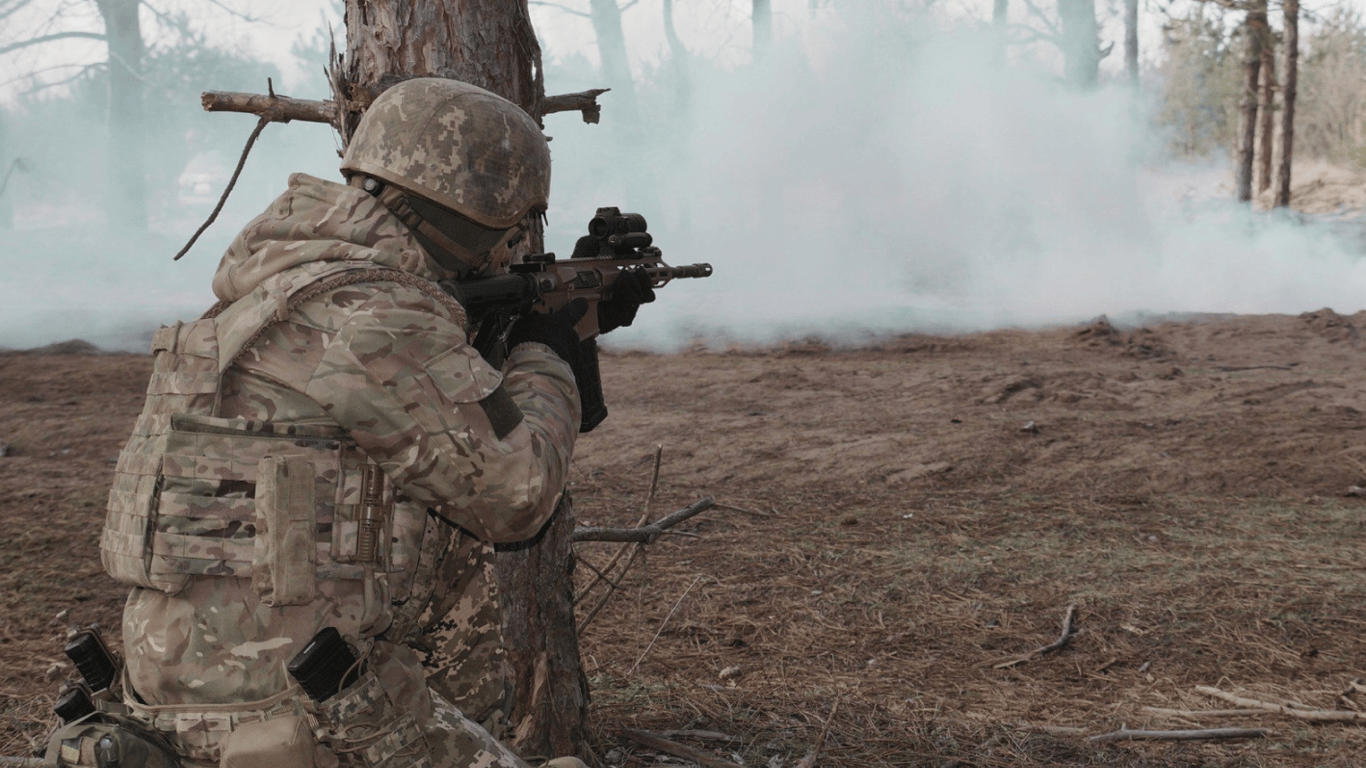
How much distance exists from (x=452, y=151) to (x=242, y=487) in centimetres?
72

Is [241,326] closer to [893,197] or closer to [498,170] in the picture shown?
[498,170]

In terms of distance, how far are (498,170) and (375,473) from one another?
628 mm

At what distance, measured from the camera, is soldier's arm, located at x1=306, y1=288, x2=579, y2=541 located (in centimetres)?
180

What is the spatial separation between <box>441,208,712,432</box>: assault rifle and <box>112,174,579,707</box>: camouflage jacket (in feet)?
0.84

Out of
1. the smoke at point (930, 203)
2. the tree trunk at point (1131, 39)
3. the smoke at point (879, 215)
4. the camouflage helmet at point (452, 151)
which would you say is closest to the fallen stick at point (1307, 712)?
the camouflage helmet at point (452, 151)

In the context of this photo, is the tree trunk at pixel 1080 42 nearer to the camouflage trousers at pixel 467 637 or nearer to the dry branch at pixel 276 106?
the dry branch at pixel 276 106

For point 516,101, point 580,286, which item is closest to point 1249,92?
point 516,101

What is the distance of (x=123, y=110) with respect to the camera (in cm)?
1947

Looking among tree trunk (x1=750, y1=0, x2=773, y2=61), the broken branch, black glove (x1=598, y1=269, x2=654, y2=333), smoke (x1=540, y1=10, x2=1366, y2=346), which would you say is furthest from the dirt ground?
tree trunk (x1=750, y1=0, x2=773, y2=61)

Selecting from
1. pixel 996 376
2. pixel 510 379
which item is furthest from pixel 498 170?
pixel 996 376

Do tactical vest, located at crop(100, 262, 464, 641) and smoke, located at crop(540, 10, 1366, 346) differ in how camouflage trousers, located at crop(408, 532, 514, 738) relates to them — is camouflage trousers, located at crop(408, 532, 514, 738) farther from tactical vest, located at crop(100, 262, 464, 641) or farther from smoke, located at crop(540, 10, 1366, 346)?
smoke, located at crop(540, 10, 1366, 346)

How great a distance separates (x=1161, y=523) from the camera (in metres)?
5.80

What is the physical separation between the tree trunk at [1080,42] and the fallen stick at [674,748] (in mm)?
22206

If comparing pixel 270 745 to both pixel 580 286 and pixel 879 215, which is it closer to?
pixel 580 286
